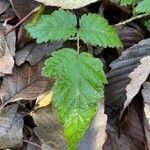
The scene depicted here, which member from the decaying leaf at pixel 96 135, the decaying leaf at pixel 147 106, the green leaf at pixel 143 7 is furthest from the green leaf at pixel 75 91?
the green leaf at pixel 143 7

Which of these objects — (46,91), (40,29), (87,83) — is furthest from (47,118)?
(40,29)

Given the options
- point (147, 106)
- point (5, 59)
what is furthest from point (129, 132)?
point (5, 59)

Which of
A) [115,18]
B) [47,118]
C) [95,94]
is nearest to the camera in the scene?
[95,94]

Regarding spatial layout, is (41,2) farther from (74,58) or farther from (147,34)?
(147,34)

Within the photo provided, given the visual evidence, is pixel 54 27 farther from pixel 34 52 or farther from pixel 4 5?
pixel 4 5

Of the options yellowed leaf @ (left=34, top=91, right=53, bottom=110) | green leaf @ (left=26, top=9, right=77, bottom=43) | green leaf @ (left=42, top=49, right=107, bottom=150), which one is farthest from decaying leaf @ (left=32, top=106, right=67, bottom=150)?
green leaf @ (left=26, top=9, right=77, bottom=43)
